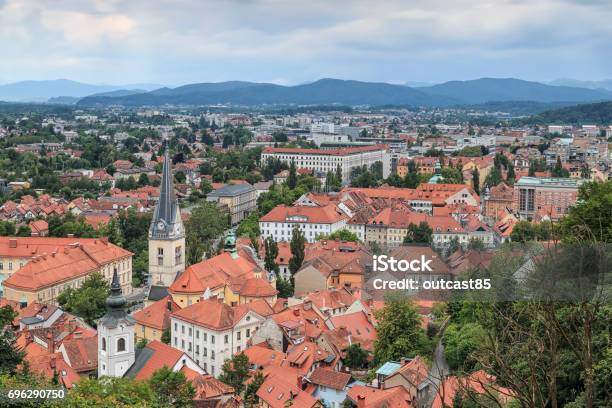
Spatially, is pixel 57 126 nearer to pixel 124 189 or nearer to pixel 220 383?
pixel 124 189

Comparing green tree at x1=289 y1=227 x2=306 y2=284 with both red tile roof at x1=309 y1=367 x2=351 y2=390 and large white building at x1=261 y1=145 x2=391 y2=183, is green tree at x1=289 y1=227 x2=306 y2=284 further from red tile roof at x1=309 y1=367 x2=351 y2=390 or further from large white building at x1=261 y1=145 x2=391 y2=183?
large white building at x1=261 y1=145 x2=391 y2=183

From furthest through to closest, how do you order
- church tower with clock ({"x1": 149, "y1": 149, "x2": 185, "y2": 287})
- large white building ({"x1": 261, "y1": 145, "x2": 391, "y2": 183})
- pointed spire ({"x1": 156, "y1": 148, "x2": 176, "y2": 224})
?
large white building ({"x1": 261, "y1": 145, "x2": 391, "y2": 183})
pointed spire ({"x1": 156, "y1": 148, "x2": 176, "y2": 224})
church tower with clock ({"x1": 149, "y1": 149, "x2": 185, "y2": 287})

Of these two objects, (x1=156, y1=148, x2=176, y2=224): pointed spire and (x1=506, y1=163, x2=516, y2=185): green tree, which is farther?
(x1=506, y1=163, x2=516, y2=185): green tree

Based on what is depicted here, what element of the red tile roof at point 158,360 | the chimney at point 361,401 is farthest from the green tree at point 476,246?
the red tile roof at point 158,360

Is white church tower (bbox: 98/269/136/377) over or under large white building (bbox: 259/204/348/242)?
over

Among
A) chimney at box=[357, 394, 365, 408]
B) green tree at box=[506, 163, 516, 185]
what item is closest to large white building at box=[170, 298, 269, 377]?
chimney at box=[357, 394, 365, 408]

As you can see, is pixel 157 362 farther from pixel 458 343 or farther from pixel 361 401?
pixel 458 343

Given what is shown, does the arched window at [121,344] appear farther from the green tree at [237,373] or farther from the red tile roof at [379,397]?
the red tile roof at [379,397]

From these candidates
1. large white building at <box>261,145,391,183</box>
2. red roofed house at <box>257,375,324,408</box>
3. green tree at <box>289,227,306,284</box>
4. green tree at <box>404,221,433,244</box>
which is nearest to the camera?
red roofed house at <box>257,375,324,408</box>
